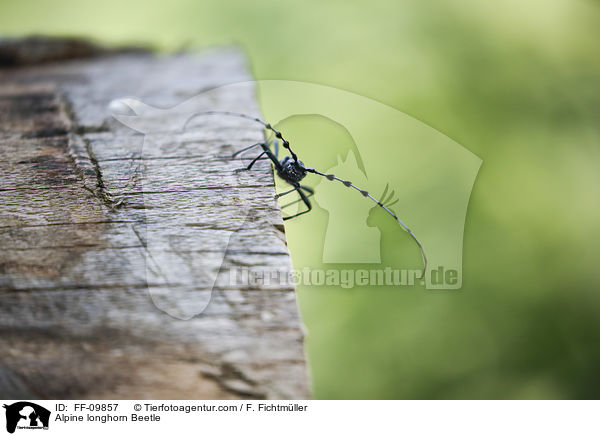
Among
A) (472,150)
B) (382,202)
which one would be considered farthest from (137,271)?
(472,150)

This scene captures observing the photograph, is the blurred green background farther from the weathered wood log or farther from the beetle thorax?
the weathered wood log

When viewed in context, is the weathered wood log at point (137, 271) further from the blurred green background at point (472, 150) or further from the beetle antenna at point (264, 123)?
the blurred green background at point (472, 150)

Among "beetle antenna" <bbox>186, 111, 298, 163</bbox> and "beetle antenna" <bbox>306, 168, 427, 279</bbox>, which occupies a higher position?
"beetle antenna" <bbox>186, 111, 298, 163</bbox>
